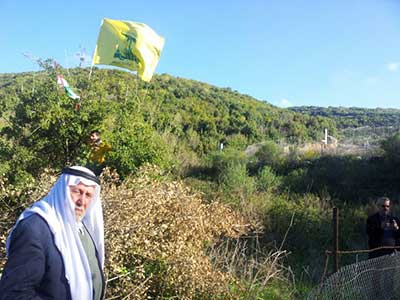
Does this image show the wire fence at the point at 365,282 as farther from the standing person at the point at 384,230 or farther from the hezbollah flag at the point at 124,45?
the hezbollah flag at the point at 124,45

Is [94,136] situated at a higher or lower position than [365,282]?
higher

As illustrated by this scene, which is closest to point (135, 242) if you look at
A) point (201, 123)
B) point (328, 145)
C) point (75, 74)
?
point (75, 74)

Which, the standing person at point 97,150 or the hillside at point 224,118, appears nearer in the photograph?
the standing person at point 97,150

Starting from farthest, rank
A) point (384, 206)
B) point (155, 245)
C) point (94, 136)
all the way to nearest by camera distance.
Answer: point (94, 136), point (384, 206), point (155, 245)

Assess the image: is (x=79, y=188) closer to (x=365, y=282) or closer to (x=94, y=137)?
(x=365, y=282)

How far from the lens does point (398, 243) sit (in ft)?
19.0

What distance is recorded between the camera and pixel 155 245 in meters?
4.56

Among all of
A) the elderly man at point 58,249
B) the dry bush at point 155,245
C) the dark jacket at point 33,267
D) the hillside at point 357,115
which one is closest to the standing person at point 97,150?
the dry bush at point 155,245

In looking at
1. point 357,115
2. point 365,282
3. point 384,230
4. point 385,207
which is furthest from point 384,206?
point 357,115

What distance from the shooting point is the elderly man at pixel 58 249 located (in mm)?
1808

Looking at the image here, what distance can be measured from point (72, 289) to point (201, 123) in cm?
3539

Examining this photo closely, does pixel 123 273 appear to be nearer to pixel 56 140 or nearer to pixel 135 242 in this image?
pixel 135 242

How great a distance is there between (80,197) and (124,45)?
20.7 feet

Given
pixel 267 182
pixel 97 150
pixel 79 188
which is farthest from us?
pixel 267 182
